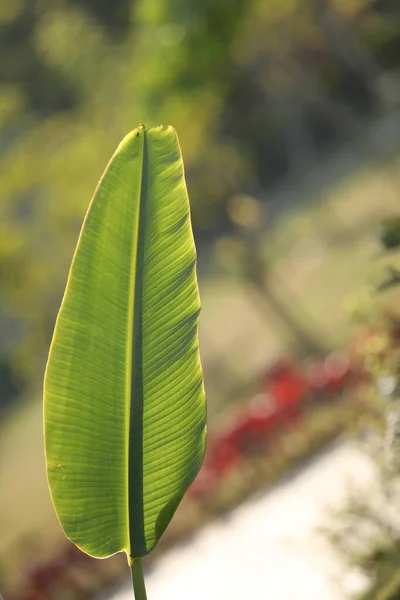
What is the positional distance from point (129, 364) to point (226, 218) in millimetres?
7328

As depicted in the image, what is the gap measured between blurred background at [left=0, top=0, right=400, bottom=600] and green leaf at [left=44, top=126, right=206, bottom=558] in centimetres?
159

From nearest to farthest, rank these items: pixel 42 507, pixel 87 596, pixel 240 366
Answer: pixel 87 596
pixel 42 507
pixel 240 366

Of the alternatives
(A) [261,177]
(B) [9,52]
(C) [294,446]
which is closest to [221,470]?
(C) [294,446]

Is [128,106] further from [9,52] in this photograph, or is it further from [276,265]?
[9,52]

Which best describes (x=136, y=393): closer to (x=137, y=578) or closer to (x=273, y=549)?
(x=137, y=578)

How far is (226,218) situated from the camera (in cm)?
832

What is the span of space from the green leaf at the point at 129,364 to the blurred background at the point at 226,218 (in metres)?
1.59

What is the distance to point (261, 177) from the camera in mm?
9531

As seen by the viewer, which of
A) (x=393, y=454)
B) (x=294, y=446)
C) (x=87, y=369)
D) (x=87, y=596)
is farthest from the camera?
(x=294, y=446)

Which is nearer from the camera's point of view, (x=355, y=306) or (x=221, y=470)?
(x=355, y=306)

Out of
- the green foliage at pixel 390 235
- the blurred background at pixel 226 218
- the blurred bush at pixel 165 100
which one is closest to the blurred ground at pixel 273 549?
the blurred background at pixel 226 218

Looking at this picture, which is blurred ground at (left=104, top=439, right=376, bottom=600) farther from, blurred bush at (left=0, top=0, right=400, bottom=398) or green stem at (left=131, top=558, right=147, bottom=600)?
blurred bush at (left=0, top=0, right=400, bottom=398)

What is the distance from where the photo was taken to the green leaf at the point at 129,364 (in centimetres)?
101

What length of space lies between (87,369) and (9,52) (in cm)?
938
